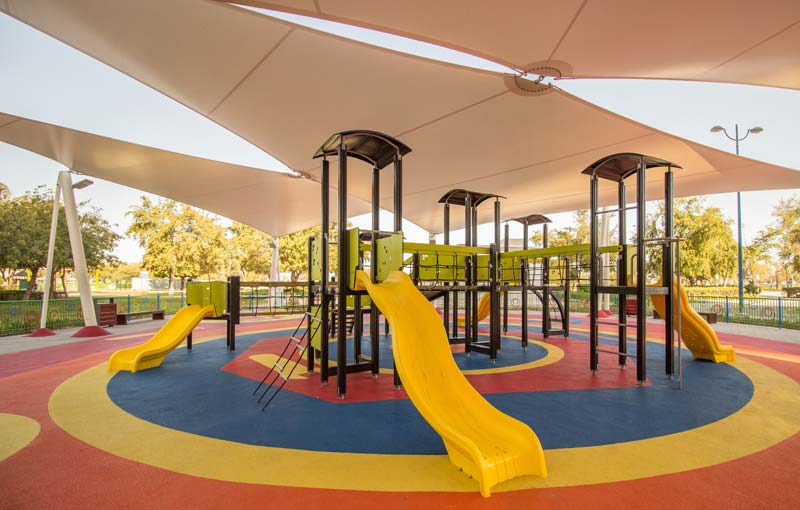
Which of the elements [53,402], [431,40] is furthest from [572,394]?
[53,402]

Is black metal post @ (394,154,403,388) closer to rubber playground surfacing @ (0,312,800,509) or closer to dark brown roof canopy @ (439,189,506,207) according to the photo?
rubber playground surfacing @ (0,312,800,509)

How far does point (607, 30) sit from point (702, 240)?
29.6m

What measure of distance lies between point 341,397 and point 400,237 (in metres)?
2.37

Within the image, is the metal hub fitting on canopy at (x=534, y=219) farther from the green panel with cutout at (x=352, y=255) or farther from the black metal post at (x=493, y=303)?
the green panel with cutout at (x=352, y=255)

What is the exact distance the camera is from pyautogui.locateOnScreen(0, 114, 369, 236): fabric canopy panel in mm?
8961

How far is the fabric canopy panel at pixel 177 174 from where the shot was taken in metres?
8.96

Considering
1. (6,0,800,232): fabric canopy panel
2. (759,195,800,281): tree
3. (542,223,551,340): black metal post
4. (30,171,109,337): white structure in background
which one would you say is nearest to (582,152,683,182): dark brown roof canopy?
(6,0,800,232): fabric canopy panel

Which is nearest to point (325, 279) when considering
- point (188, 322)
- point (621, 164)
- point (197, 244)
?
point (188, 322)

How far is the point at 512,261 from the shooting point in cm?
1042

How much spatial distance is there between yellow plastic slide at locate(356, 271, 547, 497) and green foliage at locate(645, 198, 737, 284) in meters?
28.5

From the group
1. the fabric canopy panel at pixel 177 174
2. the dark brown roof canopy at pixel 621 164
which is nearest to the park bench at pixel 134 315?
the fabric canopy panel at pixel 177 174

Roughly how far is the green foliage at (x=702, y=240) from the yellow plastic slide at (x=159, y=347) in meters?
28.7

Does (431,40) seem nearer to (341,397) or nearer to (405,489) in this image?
(341,397)

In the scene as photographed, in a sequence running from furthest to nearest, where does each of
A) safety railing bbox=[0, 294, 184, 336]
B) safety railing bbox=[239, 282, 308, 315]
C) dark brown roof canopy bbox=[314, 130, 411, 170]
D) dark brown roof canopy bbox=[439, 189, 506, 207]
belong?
safety railing bbox=[239, 282, 308, 315], safety railing bbox=[0, 294, 184, 336], dark brown roof canopy bbox=[439, 189, 506, 207], dark brown roof canopy bbox=[314, 130, 411, 170]
